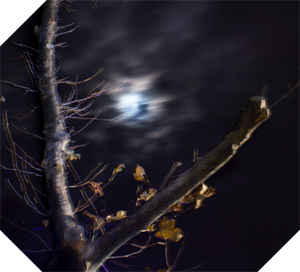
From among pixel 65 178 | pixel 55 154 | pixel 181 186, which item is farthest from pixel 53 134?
pixel 181 186

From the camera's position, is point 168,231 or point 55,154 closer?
point 55,154

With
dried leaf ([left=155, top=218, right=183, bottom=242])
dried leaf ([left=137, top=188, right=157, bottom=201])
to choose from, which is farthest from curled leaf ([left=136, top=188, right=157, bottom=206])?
dried leaf ([left=155, top=218, right=183, bottom=242])

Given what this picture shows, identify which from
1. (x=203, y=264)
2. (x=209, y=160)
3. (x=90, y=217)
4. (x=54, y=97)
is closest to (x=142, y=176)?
(x=90, y=217)

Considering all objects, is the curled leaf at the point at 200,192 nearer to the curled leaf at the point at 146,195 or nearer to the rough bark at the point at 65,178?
the rough bark at the point at 65,178

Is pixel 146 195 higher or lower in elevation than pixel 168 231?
higher

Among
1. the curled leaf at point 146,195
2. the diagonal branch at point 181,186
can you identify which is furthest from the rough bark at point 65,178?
the curled leaf at point 146,195

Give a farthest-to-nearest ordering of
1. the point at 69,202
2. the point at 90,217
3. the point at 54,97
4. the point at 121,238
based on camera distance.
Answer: the point at 90,217, the point at 54,97, the point at 69,202, the point at 121,238

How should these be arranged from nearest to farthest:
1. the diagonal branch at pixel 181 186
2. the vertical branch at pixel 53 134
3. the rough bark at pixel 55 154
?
the diagonal branch at pixel 181 186, the rough bark at pixel 55 154, the vertical branch at pixel 53 134

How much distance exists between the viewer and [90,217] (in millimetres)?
1839

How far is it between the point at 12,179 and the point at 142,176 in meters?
1.60

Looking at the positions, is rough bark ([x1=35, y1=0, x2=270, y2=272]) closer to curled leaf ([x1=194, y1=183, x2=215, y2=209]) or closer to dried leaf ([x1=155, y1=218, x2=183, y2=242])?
curled leaf ([x1=194, y1=183, x2=215, y2=209])

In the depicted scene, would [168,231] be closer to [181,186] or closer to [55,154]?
[181,186]

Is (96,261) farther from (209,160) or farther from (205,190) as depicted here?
(209,160)

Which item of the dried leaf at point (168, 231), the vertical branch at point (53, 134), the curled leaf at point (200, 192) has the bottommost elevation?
the dried leaf at point (168, 231)
